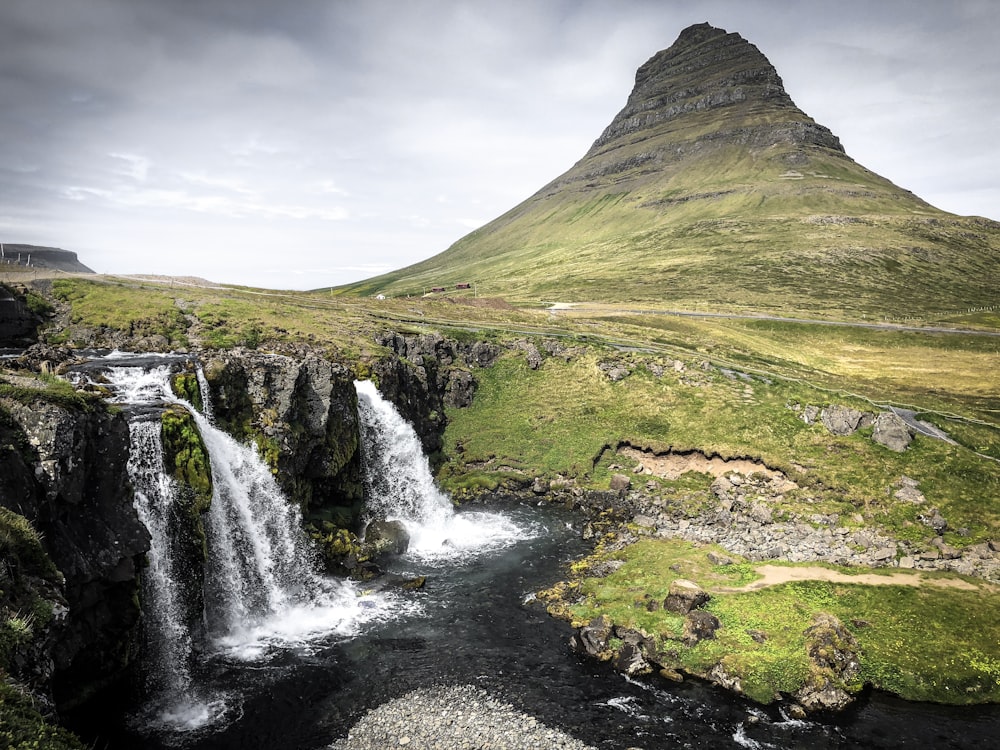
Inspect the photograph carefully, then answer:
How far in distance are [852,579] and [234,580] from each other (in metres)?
42.6

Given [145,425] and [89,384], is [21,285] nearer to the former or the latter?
[89,384]

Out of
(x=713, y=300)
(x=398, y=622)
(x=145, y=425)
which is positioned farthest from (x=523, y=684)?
(x=713, y=300)

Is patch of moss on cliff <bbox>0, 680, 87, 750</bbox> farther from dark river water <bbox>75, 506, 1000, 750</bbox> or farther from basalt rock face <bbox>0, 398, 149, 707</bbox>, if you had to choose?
dark river water <bbox>75, 506, 1000, 750</bbox>

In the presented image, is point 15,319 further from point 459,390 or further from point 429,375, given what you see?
point 459,390

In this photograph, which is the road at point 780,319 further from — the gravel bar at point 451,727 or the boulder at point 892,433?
the gravel bar at point 451,727

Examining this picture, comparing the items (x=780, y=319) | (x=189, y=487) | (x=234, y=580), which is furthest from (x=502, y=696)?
(x=780, y=319)

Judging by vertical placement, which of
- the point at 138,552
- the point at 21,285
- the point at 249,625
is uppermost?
the point at 21,285

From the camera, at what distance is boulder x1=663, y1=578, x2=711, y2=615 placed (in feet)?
117

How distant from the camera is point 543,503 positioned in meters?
58.1

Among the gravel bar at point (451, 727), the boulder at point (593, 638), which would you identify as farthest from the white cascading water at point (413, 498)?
the gravel bar at point (451, 727)

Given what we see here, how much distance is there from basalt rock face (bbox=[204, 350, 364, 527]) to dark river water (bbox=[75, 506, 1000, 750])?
1544 centimetres

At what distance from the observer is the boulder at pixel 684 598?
35781 millimetres

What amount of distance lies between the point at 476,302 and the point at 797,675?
120063 mm

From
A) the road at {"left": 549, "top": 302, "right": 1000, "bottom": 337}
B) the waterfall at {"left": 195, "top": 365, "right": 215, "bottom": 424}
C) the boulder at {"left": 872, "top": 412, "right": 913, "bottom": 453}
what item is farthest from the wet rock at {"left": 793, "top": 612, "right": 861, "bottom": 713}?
the road at {"left": 549, "top": 302, "right": 1000, "bottom": 337}
